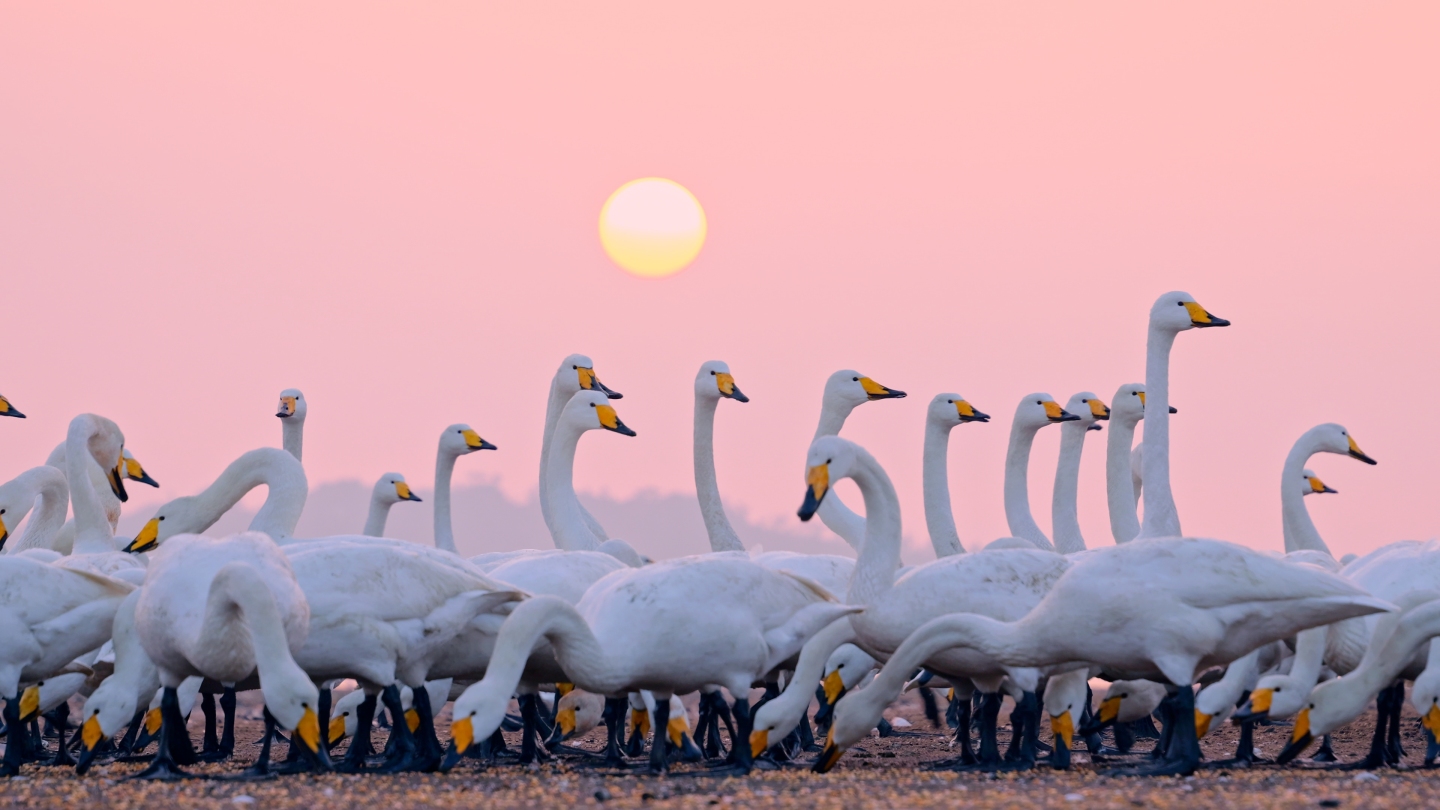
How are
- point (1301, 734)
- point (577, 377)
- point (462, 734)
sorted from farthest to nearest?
point (577, 377), point (1301, 734), point (462, 734)

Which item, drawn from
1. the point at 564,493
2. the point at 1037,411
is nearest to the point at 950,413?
the point at 1037,411

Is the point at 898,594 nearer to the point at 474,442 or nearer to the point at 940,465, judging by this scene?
the point at 940,465

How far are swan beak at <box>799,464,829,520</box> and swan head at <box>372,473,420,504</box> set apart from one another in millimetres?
8898

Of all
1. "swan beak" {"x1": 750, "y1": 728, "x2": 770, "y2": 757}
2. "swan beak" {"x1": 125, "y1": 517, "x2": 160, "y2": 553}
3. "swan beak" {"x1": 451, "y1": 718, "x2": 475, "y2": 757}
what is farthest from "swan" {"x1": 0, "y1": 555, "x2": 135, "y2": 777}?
"swan beak" {"x1": 750, "y1": 728, "x2": 770, "y2": 757}

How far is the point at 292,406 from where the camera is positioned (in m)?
20.4

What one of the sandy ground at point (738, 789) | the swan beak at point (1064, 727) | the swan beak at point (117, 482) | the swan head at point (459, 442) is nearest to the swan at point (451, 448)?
the swan head at point (459, 442)

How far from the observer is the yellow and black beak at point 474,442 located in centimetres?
1964

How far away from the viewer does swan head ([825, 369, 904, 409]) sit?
58.9 feet

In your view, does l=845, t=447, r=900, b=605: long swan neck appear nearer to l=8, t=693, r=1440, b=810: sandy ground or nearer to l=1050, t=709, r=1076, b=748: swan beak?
l=8, t=693, r=1440, b=810: sandy ground

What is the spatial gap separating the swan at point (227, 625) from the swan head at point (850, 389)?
28.1 ft

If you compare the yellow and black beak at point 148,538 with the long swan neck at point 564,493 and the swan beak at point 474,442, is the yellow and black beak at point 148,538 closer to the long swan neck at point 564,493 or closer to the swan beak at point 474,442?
the long swan neck at point 564,493

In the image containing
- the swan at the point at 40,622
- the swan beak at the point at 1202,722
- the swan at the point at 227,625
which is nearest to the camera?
the swan at the point at 227,625

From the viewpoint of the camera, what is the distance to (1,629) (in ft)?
34.8

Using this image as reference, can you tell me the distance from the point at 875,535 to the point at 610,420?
6549mm
